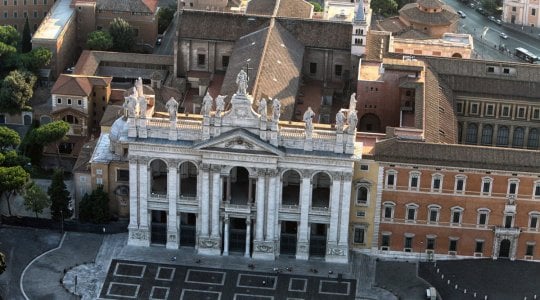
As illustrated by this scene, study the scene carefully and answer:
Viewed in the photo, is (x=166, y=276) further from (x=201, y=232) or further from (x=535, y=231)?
(x=535, y=231)

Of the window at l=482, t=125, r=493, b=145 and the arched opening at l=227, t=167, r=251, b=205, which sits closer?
the arched opening at l=227, t=167, r=251, b=205

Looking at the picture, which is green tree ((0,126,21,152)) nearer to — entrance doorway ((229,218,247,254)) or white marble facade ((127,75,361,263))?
white marble facade ((127,75,361,263))

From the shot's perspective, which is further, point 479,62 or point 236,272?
point 479,62

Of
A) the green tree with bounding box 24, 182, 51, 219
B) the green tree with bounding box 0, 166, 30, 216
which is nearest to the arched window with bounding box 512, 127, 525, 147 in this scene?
the green tree with bounding box 24, 182, 51, 219

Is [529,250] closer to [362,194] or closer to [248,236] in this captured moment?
[362,194]

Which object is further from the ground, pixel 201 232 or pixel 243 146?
pixel 243 146

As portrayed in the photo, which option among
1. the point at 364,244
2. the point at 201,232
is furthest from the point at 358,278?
the point at 201,232

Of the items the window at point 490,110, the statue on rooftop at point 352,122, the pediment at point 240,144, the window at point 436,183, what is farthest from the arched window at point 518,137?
the pediment at point 240,144
